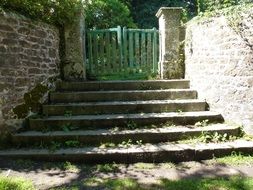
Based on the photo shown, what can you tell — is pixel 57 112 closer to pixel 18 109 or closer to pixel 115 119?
pixel 18 109

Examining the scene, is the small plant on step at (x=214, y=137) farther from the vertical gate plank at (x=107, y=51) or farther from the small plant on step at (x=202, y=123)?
the vertical gate plank at (x=107, y=51)

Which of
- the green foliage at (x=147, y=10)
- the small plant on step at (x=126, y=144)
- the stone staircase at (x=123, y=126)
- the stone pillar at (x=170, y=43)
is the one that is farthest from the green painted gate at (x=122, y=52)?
the green foliage at (x=147, y=10)

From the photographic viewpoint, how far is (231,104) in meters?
6.03

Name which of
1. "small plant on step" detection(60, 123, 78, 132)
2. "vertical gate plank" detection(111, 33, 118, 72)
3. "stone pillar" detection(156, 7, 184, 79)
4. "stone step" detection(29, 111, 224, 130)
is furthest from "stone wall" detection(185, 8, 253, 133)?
"small plant on step" detection(60, 123, 78, 132)

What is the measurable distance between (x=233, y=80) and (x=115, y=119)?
233 cm

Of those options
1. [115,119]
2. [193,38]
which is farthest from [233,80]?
[115,119]

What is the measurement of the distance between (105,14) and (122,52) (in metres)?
3.93

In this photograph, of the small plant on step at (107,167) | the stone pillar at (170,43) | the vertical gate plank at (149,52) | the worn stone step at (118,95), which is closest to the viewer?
the small plant on step at (107,167)

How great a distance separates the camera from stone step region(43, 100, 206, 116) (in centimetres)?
656

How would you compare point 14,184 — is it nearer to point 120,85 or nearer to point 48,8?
point 120,85

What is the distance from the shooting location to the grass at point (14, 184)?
4133 millimetres

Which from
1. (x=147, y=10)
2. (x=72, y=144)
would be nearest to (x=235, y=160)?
(x=72, y=144)

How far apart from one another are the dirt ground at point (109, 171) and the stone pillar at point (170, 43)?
3397 millimetres

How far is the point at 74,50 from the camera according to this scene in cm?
788
